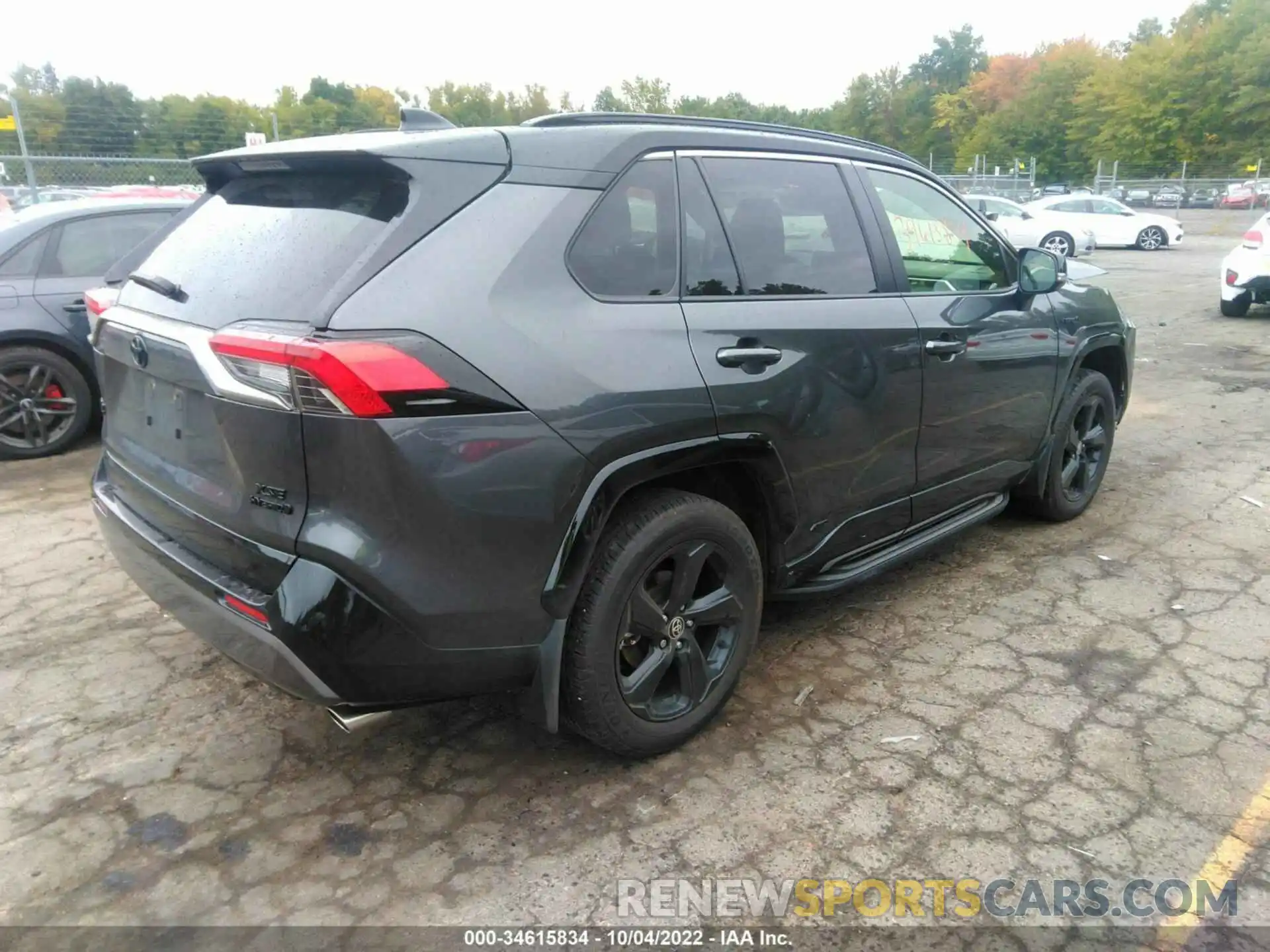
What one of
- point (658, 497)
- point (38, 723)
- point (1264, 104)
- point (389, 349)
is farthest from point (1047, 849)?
point (1264, 104)

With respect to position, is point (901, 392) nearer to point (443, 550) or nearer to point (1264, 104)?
point (443, 550)

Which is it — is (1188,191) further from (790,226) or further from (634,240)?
(634,240)

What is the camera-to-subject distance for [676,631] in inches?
109

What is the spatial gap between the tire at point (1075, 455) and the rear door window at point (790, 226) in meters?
1.72

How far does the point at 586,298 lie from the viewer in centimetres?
245

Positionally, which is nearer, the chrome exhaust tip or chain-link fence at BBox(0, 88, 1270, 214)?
the chrome exhaust tip

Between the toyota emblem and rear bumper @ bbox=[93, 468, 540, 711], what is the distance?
1.61 ft

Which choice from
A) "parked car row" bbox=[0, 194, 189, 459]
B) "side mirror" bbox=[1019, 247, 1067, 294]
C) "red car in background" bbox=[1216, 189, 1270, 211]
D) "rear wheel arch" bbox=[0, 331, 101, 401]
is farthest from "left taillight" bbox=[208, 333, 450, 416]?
"red car in background" bbox=[1216, 189, 1270, 211]

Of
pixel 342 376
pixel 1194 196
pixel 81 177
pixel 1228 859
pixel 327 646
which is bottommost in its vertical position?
pixel 1228 859

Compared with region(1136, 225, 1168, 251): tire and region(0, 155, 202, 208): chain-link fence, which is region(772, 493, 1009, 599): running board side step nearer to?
region(0, 155, 202, 208): chain-link fence

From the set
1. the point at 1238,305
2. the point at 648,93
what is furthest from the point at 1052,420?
the point at 648,93

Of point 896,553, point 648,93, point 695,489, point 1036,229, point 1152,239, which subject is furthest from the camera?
point 648,93

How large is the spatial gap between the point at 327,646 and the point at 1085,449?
3.99 metres

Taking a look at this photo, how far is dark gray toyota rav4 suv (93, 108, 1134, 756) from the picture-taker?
84.4 inches
